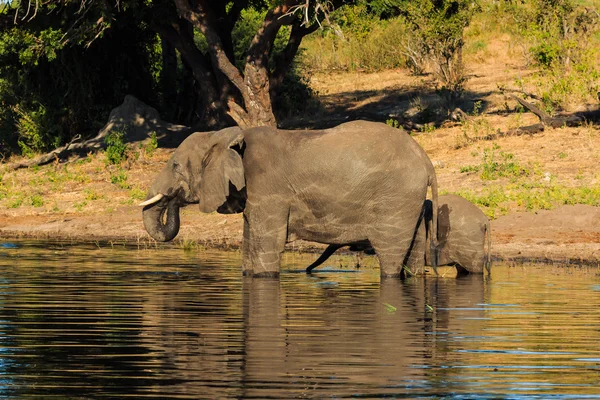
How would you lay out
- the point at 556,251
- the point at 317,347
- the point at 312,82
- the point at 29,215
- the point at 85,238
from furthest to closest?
the point at 312,82 < the point at 29,215 < the point at 85,238 < the point at 556,251 < the point at 317,347

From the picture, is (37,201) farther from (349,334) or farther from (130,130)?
(349,334)

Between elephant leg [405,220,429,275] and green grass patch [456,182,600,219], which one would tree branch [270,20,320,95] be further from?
elephant leg [405,220,429,275]

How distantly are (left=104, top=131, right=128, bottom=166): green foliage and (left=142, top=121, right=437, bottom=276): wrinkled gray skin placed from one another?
1217 centimetres

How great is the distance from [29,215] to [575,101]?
11.5 meters

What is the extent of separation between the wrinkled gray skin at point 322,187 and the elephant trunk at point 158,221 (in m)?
0.58

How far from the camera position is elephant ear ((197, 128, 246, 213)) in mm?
13492

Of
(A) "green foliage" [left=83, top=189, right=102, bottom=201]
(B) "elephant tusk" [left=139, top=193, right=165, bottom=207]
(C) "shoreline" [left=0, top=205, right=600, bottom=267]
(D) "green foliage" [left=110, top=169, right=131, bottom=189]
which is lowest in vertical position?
(C) "shoreline" [left=0, top=205, right=600, bottom=267]

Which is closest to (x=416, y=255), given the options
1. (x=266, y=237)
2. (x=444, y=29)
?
(x=266, y=237)

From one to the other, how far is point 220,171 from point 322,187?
1.17 m

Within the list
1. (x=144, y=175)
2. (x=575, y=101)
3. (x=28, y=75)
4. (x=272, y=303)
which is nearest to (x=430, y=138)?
(x=575, y=101)

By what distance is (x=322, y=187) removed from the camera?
13719mm

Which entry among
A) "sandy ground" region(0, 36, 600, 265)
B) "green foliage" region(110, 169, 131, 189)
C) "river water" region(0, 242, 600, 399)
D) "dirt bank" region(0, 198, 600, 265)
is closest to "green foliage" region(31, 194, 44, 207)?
"sandy ground" region(0, 36, 600, 265)

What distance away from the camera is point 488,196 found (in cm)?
1881

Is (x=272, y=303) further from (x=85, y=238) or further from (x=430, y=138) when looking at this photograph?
(x=430, y=138)
